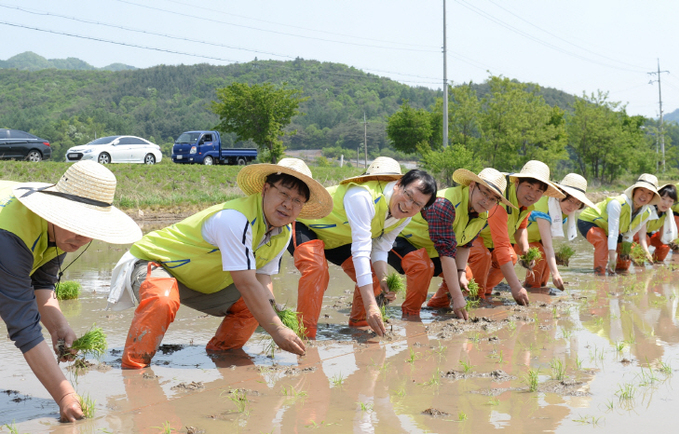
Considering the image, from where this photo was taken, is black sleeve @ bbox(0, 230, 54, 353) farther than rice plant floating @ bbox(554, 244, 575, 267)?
No

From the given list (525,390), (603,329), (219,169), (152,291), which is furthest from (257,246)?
(219,169)

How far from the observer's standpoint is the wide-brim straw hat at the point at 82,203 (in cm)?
281

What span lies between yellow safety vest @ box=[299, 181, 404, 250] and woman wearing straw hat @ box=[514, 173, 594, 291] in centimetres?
239

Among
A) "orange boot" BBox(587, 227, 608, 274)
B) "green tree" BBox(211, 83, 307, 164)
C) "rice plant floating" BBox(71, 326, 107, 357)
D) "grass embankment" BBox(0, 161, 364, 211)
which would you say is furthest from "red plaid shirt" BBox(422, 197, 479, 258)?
"green tree" BBox(211, 83, 307, 164)

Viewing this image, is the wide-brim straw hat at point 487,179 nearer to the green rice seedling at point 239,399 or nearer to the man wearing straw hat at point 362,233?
the man wearing straw hat at point 362,233

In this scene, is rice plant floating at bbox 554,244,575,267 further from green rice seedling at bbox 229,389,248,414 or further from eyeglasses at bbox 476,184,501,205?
green rice seedling at bbox 229,389,248,414

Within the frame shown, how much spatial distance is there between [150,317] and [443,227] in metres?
2.59

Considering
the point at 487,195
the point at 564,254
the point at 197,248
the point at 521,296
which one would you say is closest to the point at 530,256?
the point at 521,296

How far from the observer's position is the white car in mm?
22859

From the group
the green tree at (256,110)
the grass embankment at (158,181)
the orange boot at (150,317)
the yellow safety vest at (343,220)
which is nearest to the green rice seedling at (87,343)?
the orange boot at (150,317)

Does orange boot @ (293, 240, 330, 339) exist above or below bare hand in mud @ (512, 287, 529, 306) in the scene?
above

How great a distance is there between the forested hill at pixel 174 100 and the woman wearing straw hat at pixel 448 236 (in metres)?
60.4

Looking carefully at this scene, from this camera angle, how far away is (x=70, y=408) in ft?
9.88

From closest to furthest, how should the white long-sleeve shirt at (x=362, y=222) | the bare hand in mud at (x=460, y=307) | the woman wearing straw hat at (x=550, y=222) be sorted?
the white long-sleeve shirt at (x=362, y=222) → the bare hand in mud at (x=460, y=307) → the woman wearing straw hat at (x=550, y=222)
